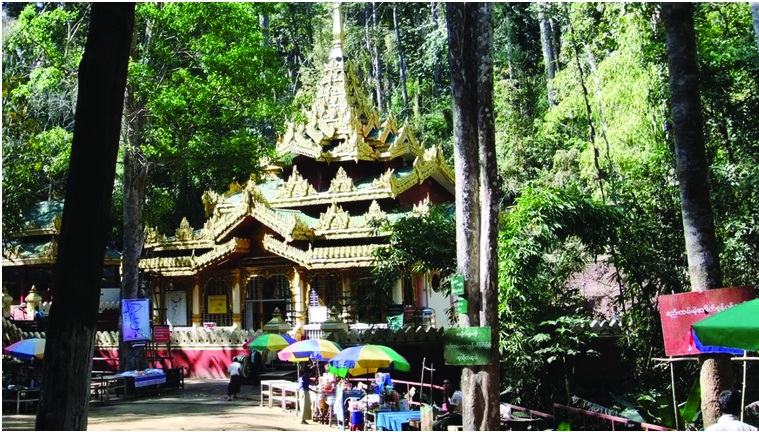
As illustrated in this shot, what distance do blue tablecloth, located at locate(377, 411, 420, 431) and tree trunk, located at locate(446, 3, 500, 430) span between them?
3.68 m

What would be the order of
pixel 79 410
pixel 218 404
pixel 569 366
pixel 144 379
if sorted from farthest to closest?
pixel 144 379 < pixel 218 404 < pixel 569 366 < pixel 79 410

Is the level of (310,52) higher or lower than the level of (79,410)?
higher

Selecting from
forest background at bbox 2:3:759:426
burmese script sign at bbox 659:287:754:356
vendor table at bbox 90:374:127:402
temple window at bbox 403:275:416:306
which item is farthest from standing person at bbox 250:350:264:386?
burmese script sign at bbox 659:287:754:356

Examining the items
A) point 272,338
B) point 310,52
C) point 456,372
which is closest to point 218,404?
point 272,338

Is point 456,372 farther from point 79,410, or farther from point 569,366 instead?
point 79,410

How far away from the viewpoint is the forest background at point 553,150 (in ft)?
52.0

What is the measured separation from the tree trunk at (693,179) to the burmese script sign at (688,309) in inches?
32.0

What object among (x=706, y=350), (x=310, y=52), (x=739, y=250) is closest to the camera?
(x=706, y=350)

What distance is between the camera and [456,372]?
19531 mm

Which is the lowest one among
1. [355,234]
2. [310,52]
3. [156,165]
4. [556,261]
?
[556,261]

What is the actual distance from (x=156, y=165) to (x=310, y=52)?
23.9 m

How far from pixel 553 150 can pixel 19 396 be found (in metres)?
22.4

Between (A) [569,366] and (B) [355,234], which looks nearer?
(A) [569,366]

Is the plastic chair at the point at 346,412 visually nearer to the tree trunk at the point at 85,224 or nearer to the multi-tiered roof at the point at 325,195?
the tree trunk at the point at 85,224
